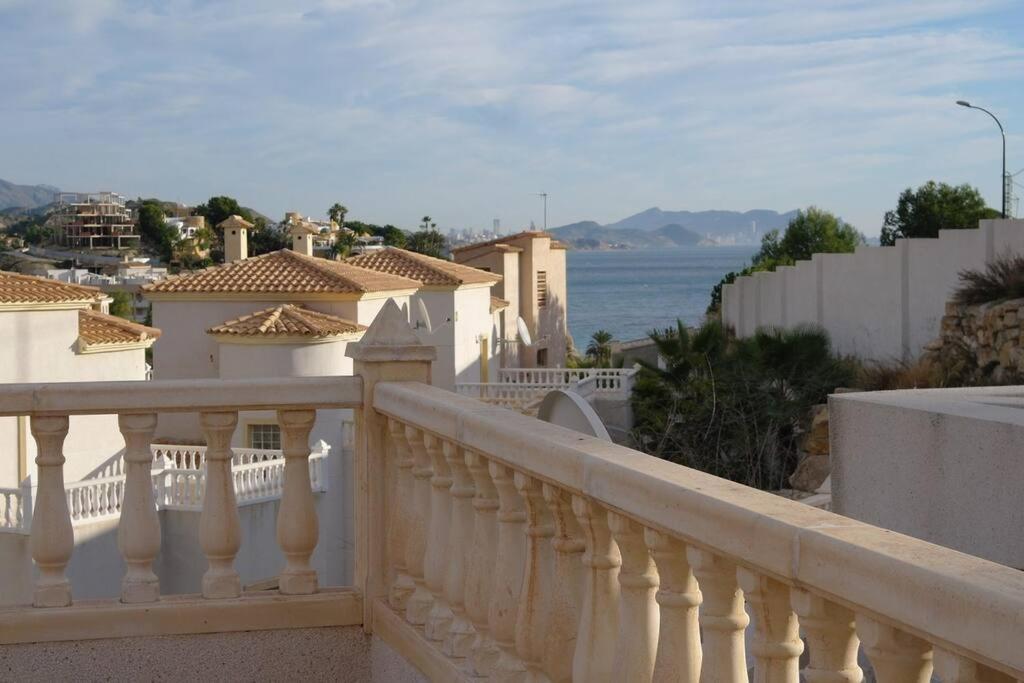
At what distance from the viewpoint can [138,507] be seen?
417 cm

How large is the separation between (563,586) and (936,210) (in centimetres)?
3978

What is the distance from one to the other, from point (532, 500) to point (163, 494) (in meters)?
19.0

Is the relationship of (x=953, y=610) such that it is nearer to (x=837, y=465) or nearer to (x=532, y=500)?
(x=532, y=500)

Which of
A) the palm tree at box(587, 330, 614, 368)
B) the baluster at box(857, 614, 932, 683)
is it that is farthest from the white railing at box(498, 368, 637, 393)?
the baluster at box(857, 614, 932, 683)

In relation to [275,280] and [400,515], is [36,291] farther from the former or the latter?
[400,515]

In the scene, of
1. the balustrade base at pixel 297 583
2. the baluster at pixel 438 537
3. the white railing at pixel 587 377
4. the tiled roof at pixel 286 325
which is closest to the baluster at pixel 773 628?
the baluster at pixel 438 537

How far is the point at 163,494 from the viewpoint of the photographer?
21062mm

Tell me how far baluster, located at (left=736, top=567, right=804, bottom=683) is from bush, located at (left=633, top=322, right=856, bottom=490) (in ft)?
74.1

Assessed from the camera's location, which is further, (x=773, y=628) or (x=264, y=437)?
(x=264, y=437)

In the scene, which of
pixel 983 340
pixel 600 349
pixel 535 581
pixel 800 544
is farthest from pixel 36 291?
pixel 600 349

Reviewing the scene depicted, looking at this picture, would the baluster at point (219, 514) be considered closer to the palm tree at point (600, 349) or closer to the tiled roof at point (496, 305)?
the tiled roof at point (496, 305)

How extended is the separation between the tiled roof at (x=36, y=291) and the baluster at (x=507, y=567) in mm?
22479

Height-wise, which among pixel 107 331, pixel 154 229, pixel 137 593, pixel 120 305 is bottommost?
pixel 137 593

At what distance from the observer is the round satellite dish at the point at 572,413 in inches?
526
